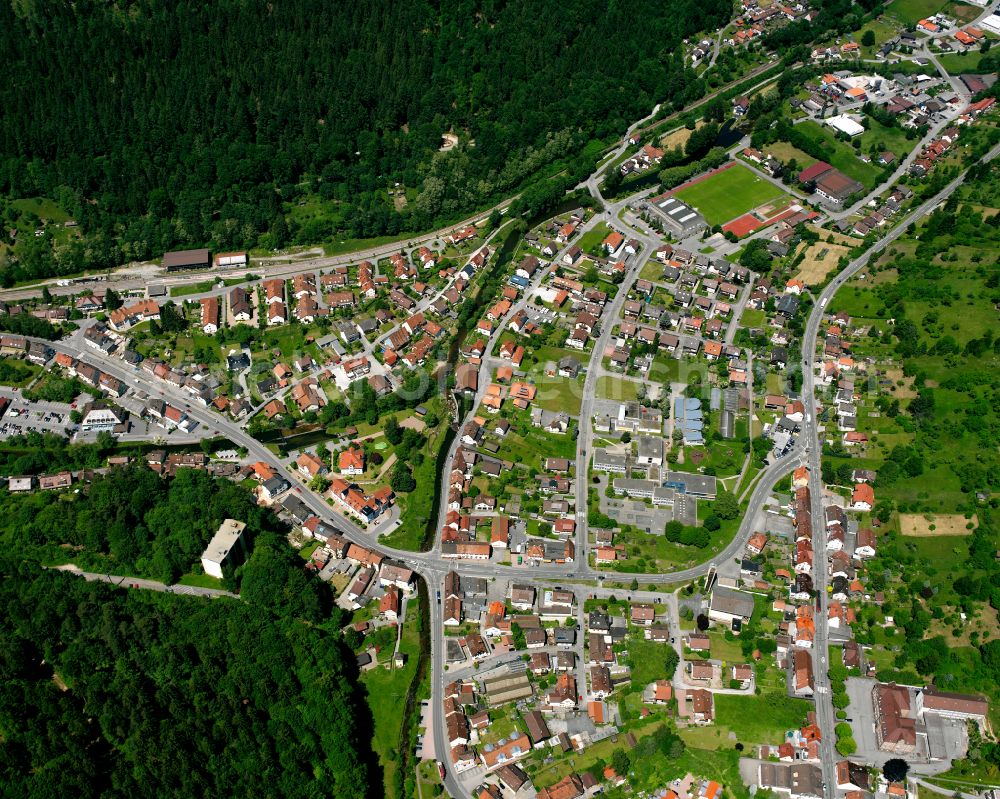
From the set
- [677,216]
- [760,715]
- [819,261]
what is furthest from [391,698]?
[819,261]

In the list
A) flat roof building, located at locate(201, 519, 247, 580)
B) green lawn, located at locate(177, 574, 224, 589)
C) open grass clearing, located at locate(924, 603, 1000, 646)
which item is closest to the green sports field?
open grass clearing, located at locate(924, 603, 1000, 646)

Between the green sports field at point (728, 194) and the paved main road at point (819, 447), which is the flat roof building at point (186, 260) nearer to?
the green sports field at point (728, 194)

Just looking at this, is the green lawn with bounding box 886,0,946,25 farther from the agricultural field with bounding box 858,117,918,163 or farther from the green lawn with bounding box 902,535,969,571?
the green lawn with bounding box 902,535,969,571

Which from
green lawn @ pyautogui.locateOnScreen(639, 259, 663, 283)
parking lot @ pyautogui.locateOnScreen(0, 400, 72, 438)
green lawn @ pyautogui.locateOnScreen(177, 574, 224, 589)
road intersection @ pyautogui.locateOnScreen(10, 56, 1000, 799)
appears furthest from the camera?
green lawn @ pyautogui.locateOnScreen(639, 259, 663, 283)

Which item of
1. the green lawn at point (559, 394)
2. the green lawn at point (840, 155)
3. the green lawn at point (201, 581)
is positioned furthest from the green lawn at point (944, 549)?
the green lawn at point (201, 581)

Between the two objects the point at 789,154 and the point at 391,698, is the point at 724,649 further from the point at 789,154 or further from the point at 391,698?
the point at 789,154

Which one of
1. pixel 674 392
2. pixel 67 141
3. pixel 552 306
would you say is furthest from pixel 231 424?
pixel 67 141

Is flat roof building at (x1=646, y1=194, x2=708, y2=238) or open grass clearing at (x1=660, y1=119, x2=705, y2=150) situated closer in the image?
flat roof building at (x1=646, y1=194, x2=708, y2=238)
